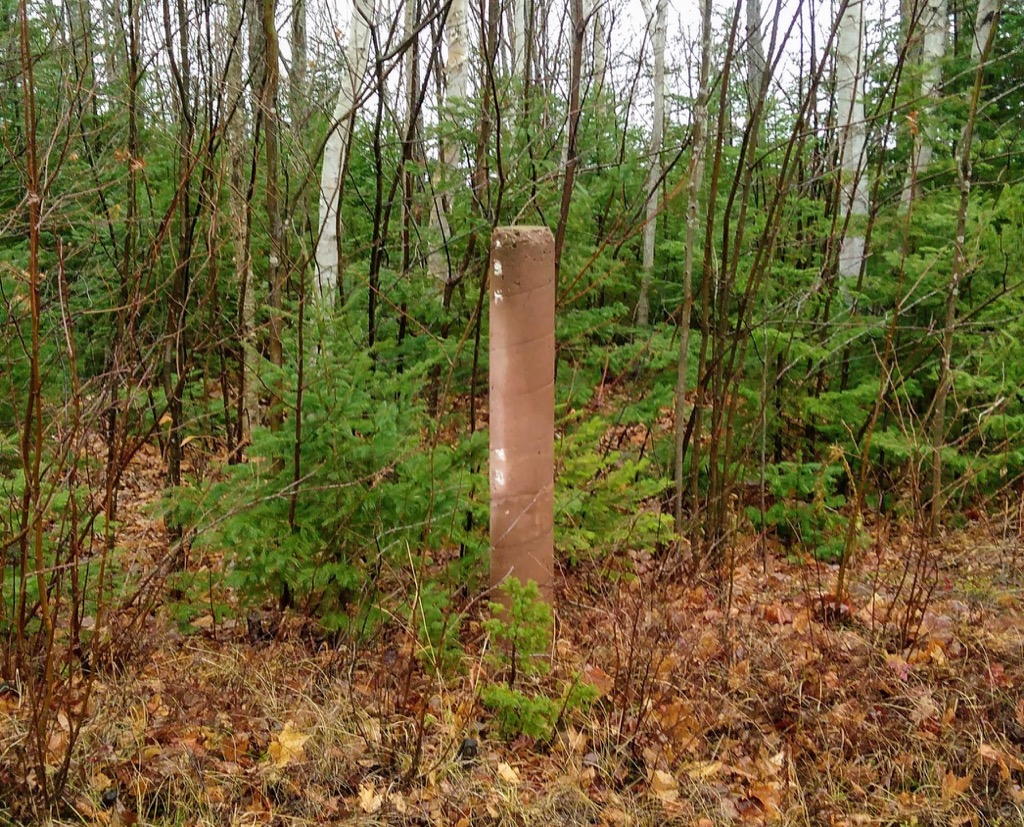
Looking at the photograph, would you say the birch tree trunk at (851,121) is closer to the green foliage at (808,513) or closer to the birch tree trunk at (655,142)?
the birch tree trunk at (655,142)

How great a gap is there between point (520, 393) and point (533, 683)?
1.29 meters

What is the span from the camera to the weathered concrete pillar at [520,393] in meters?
3.65

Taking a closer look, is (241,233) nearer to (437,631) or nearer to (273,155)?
(273,155)

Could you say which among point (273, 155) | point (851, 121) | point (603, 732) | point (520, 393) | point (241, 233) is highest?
point (851, 121)

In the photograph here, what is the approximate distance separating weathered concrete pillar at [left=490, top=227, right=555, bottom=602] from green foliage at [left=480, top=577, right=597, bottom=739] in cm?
29

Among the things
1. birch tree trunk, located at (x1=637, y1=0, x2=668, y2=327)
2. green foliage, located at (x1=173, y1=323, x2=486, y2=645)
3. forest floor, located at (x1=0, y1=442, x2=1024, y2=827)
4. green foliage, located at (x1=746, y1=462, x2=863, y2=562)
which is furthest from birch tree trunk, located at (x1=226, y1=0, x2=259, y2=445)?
birch tree trunk, located at (x1=637, y1=0, x2=668, y2=327)

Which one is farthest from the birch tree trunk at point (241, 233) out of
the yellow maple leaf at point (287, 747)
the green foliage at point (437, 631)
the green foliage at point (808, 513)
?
the green foliage at point (808, 513)

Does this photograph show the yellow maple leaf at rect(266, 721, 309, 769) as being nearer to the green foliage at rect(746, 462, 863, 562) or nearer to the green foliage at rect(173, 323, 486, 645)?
the green foliage at rect(173, 323, 486, 645)

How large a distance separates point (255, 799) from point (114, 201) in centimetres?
670

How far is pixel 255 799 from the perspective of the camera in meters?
2.89

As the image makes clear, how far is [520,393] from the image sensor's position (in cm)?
365

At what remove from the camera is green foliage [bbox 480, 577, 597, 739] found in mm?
3336

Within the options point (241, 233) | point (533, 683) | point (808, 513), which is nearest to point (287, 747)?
point (533, 683)

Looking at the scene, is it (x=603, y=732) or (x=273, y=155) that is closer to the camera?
(x=603, y=732)
